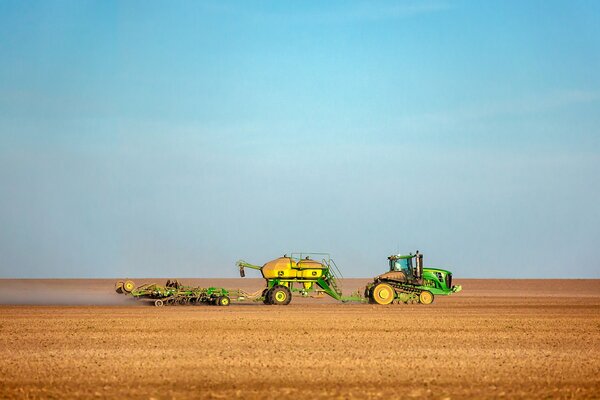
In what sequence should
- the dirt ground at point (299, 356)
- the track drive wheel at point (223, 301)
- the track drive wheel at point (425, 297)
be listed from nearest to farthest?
the dirt ground at point (299, 356) < the track drive wheel at point (223, 301) < the track drive wheel at point (425, 297)

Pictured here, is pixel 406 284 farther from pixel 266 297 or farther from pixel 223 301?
pixel 223 301

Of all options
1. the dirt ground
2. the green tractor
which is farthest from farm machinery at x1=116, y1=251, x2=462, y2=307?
Result: the dirt ground

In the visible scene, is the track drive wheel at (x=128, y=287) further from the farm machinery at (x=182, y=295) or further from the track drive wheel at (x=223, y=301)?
the track drive wheel at (x=223, y=301)

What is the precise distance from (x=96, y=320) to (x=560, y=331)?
1887 cm

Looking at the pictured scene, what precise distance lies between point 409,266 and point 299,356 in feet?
96.4

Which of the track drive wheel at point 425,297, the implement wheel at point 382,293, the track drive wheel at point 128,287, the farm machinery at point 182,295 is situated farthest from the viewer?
the track drive wheel at point 425,297

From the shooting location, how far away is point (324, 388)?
20.4 meters

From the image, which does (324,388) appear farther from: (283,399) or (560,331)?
(560,331)

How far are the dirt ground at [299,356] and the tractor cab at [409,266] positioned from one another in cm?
1114

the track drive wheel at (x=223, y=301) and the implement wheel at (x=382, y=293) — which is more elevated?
the implement wheel at (x=382, y=293)

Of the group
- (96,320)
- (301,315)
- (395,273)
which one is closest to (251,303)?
(395,273)

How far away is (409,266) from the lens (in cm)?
5456

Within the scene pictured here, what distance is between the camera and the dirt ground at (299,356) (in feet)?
67.2

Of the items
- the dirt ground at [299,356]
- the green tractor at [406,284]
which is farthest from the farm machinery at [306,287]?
the dirt ground at [299,356]
